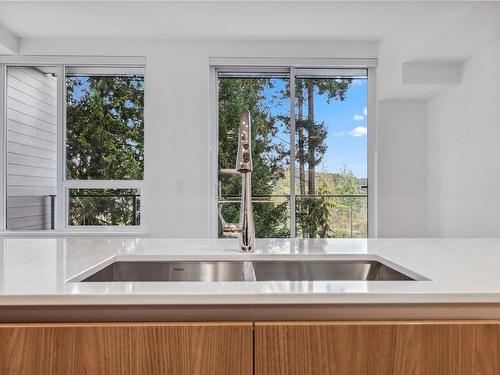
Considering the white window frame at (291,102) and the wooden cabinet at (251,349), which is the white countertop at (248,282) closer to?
the wooden cabinet at (251,349)

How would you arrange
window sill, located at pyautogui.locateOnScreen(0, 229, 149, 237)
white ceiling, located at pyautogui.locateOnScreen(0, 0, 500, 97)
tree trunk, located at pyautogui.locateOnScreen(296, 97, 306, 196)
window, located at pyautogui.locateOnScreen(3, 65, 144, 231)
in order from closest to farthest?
1. white ceiling, located at pyautogui.locateOnScreen(0, 0, 500, 97)
2. window sill, located at pyautogui.locateOnScreen(0, 229, 149, 237)
3. window, located at pyautogui.locateOnScreen(3, 65, 144, 231)
4. tree trunk, located at pyautogui.locateOnScreen(296, 97, 306, 196)

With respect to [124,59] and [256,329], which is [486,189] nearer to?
[256,329]

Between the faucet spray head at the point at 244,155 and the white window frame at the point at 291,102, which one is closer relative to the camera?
the faucet spray head at the point at 244,155

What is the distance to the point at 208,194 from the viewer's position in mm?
3973

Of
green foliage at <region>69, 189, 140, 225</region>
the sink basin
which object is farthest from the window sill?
the sink basin

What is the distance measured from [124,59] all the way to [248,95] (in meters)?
1.33

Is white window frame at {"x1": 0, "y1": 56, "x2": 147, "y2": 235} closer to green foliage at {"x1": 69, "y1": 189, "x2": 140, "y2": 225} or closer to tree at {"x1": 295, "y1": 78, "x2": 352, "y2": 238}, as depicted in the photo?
green foliage at {"x1": 69, "y1": 189, "x2": 140, "y2": 225}

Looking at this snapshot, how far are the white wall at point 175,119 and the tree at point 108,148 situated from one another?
0.63ft

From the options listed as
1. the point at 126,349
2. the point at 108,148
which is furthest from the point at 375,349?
the point at 108,148

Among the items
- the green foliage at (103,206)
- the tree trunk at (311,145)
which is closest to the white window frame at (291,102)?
the tree trunk at (311,145)

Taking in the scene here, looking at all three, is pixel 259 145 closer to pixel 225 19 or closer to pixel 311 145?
pixel 311 145

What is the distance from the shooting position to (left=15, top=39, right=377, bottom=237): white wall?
3.95 meters

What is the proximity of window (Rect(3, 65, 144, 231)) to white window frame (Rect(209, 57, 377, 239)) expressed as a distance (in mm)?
750

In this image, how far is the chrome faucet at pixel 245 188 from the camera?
113 centimetres
